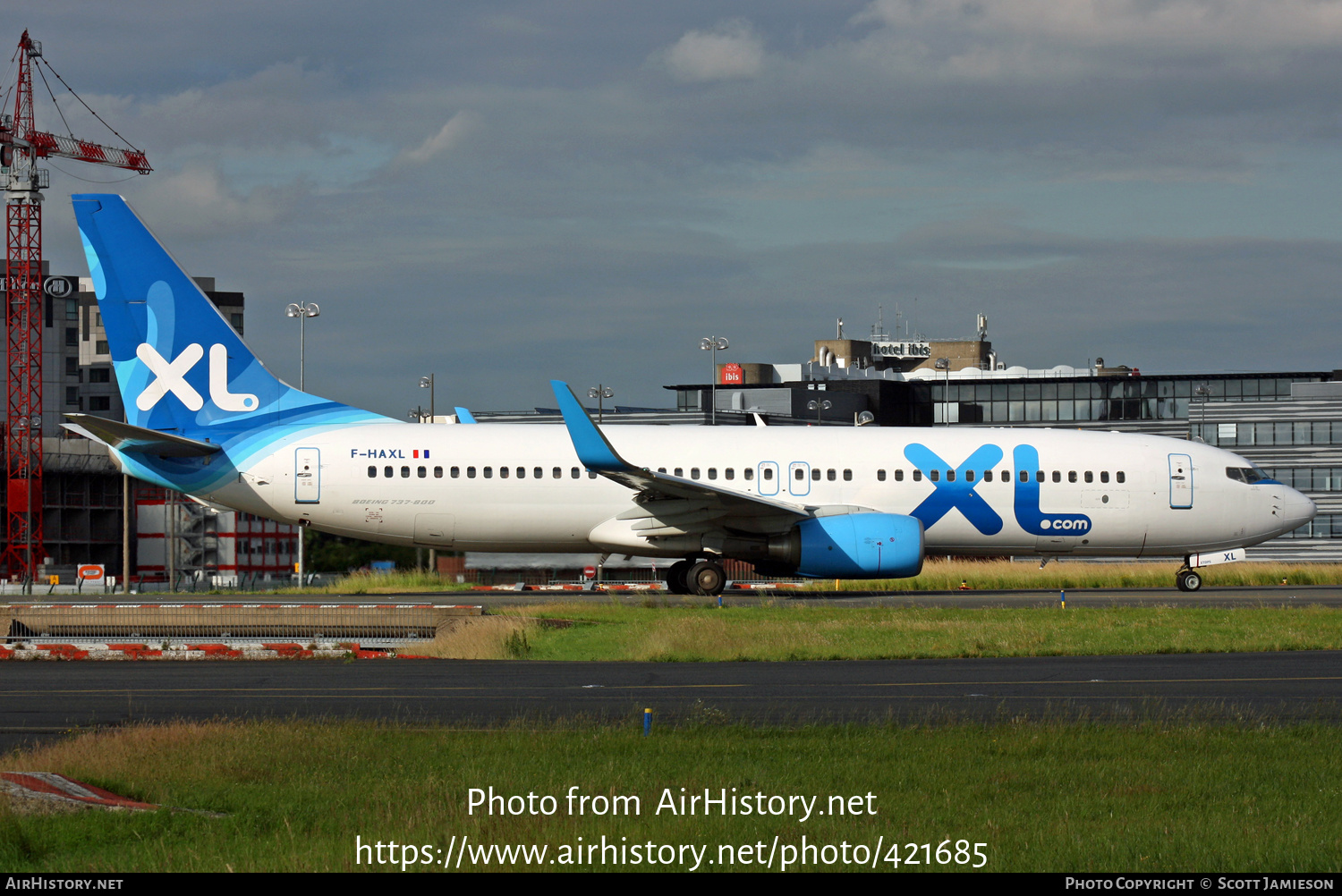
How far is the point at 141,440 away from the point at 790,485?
1365cm

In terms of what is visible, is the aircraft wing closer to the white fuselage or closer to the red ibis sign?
the white fuselage

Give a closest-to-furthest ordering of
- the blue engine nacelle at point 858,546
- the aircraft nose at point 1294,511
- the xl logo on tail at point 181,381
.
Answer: the blue engine nacelle at point 858,546 < the xl logo on tail at point 181,381 < the aircraft nose at point 1294,511

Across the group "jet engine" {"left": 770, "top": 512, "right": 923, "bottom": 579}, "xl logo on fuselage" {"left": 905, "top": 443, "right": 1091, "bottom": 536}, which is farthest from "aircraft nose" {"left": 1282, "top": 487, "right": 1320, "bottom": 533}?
"jet engine" {"left": 770, "top": 512, "right": 923, "bottom": 579}

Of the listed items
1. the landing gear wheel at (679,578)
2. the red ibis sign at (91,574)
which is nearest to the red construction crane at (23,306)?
the red ibis sign at (91,574)

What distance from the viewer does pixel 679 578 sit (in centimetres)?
2984

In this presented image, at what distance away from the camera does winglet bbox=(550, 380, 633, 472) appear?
86.5ft

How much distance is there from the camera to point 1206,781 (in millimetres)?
9523

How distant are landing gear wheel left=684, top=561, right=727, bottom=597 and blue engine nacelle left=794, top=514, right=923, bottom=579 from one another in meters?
2.07

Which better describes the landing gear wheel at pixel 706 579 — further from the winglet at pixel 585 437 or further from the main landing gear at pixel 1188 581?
the main landing gear at pixel 1188 581

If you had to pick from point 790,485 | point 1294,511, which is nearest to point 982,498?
point 790,485

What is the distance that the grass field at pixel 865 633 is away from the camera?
19.3 metres

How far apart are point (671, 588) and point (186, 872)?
2339 cm

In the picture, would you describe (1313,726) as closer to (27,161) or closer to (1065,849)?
(1065,849)

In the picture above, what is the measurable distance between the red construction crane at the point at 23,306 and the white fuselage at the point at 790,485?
45.6 m
